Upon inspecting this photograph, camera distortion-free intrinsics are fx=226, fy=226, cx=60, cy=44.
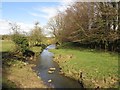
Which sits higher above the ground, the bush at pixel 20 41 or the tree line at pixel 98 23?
the tree line at pixel 98 23

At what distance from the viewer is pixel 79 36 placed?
46.5 meters

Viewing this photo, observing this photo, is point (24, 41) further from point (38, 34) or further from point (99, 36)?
point (38, 34)

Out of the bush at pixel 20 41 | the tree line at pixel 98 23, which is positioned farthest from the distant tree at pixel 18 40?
the tree line at pixel 98 23

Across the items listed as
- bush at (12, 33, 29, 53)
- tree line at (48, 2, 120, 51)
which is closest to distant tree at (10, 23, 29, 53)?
bush at (12, 33, 29, 53)

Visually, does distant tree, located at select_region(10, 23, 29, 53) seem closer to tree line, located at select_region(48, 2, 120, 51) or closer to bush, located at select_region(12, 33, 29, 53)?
bush, located at select_region(12, 33, 29, 53)

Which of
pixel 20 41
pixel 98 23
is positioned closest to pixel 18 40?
pixel 20 41

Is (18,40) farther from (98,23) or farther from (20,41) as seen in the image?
(98,23)

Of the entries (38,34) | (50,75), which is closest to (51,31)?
(38,34)

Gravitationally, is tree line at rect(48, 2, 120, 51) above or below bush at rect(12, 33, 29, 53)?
above

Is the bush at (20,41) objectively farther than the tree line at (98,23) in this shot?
Yes

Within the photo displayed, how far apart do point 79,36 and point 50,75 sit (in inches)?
981

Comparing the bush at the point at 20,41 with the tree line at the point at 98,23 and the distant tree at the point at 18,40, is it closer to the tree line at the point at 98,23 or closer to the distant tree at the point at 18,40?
the distant tree at the point at 18,40

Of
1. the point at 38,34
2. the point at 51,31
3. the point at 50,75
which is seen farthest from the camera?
the point at 51,31

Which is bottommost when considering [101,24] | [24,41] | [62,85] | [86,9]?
[62,85]
